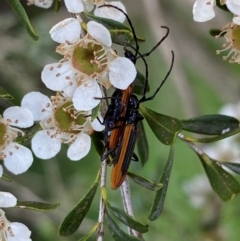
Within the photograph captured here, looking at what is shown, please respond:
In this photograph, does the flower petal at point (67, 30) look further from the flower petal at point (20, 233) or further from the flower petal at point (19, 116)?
the flower petal at point (20, 233)

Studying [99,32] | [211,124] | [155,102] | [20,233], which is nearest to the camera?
[99,32]

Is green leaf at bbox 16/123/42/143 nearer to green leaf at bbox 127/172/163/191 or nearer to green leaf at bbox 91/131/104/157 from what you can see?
green leaf at bbox 91/131/104/157

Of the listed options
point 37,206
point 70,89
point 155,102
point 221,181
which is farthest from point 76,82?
point 155,102

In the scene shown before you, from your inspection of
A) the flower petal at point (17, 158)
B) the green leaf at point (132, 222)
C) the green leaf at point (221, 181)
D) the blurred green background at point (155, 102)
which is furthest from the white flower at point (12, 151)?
the blurred green background at point (155, 102)

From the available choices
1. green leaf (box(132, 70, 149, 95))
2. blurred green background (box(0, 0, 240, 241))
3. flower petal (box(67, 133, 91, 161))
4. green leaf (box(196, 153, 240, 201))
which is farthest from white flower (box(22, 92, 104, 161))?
blurred green background (box(0, 0, 240, 241))

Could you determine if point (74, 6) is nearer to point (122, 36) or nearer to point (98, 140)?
point (122, 36)

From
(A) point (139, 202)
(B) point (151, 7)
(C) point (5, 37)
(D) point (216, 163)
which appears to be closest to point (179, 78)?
(B) point (151, 7)
